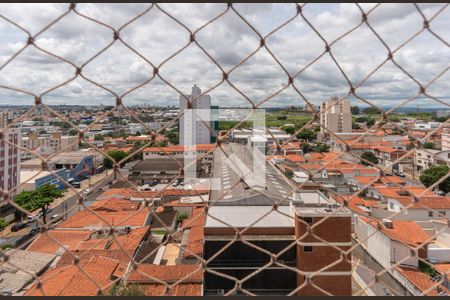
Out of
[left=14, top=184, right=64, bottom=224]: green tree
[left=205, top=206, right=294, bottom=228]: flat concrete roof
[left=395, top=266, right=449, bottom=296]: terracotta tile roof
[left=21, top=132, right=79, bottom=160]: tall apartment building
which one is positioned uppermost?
[left=21, top=132, right=79, bottom=160]: tall apartment building

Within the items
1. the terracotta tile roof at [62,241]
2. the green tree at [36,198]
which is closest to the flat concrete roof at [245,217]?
the terracotta tile roof at [62,241]

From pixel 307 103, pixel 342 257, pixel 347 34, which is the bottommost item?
pixel 342 257

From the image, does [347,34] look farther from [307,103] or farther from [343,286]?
[343,286]

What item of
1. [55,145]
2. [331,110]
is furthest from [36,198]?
[331,110]

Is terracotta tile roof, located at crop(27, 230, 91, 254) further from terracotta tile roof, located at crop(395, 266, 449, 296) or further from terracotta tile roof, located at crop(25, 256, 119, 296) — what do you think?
terracotta tile roof, located at crop(395, 266, 449, 296)

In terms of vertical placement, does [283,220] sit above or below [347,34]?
below

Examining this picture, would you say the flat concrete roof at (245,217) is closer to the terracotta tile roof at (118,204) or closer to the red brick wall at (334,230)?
the red brick wall at (334,230)

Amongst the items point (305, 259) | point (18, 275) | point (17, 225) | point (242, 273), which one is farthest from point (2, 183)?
point (305, 259)

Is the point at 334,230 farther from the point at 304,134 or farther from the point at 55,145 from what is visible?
the point at 55,145

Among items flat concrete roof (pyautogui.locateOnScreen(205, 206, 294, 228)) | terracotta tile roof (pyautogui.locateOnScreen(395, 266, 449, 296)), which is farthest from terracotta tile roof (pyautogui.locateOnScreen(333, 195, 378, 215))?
terracotta tile roof (pyautogui.locateOnScreen(395, 266, 449, 296))
